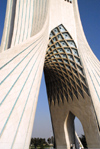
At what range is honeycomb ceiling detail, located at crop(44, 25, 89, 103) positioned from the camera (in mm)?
14219

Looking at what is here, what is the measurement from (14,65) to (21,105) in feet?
6.59

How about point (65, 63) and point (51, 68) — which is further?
point (51, 68)

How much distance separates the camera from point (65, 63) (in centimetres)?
1512

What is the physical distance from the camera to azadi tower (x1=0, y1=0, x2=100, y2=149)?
7.19m

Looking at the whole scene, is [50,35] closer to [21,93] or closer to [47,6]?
[47,6]

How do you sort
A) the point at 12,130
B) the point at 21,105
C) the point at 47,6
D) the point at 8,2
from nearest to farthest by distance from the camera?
the point at 12,130 < the point at 21,105 < the point at 47,6 < the point at 8,2

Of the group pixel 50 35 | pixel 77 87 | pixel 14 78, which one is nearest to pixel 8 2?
pixel 50 35

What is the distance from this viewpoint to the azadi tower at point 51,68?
23.6 ft

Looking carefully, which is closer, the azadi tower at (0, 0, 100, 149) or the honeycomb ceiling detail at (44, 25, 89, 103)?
the azadi tower at (0, 0, 100, 149)

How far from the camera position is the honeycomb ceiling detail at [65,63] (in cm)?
1422

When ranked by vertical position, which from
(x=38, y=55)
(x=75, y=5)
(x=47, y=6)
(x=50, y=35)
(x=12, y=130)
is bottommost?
(x=12, y=130)

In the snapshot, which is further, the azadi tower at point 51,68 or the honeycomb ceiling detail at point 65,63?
the honeycomb ceiling detail at point 65,63

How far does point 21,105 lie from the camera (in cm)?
709

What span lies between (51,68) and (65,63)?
6.35ft
